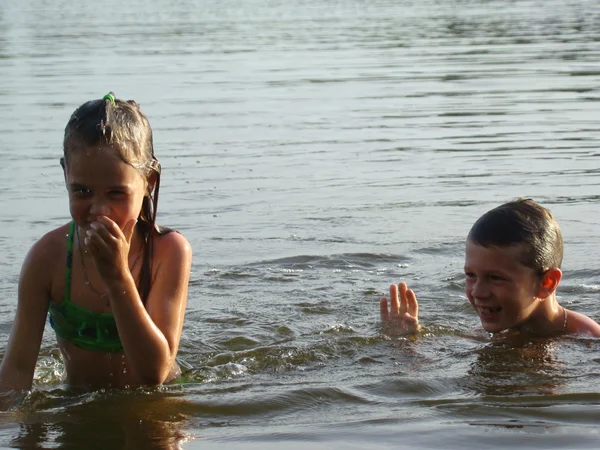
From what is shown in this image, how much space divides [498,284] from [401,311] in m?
0.65

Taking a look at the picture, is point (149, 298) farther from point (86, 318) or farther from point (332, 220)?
point (332, 220)

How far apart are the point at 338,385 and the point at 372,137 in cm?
742

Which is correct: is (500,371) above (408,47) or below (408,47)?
below

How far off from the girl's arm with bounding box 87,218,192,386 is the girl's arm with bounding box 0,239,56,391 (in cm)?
44

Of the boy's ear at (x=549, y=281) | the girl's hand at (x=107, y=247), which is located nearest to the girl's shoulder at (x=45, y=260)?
the girl's hand at (x=107, y=247)

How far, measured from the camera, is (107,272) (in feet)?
12.5

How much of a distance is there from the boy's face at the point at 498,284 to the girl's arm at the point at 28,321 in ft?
7.20

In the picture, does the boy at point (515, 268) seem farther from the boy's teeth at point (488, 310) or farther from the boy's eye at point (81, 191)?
the boy's eye at point (81, 191)

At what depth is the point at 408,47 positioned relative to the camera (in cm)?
2138

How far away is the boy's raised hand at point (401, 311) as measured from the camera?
5879 mm

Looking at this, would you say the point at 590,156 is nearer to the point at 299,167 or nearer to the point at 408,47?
the point at 299,167

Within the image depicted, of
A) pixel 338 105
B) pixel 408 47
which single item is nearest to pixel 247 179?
pixel 338 105

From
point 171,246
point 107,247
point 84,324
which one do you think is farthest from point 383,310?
point 107,247

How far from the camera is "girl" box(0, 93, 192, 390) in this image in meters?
3.99
